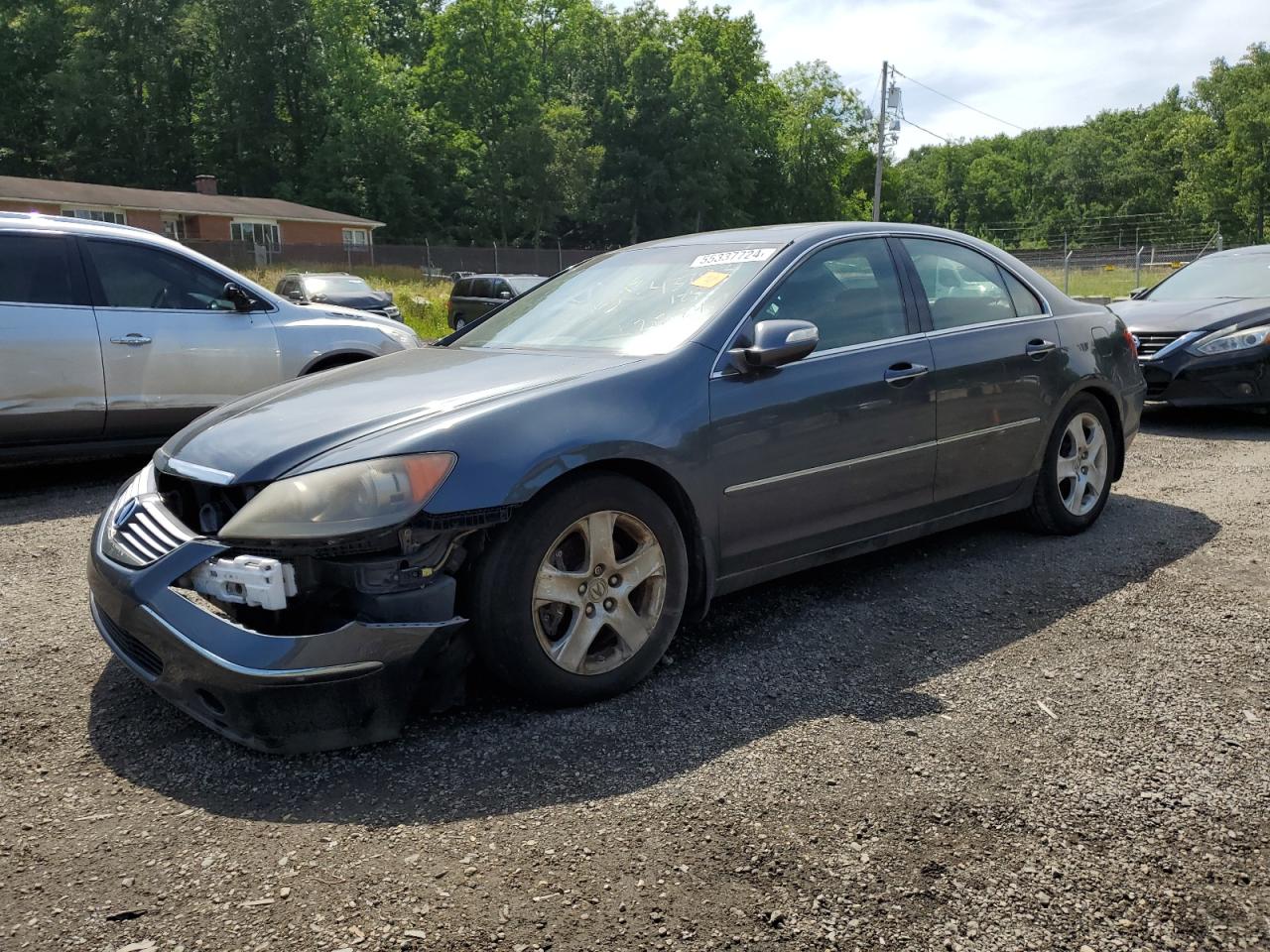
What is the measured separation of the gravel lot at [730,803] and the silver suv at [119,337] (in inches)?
98.4

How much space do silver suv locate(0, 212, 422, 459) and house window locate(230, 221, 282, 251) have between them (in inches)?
1819

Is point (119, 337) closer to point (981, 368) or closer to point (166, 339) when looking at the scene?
point (166, 339)

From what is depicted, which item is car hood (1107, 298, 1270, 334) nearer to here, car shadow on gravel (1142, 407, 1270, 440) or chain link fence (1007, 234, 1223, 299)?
car shadow on gravel (1142, 407, 1270, 440)

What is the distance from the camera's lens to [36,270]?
20.6 ft

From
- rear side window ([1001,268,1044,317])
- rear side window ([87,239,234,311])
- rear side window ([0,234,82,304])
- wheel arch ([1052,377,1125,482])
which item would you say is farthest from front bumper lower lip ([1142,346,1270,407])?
rear side window ([0,234,82,304])

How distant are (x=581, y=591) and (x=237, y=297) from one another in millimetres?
4797

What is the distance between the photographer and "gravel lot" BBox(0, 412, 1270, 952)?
87.4 inches

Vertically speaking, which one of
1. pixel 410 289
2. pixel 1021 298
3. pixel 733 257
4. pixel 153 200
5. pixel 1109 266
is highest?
pixel 153 200

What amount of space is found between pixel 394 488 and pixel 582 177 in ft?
211

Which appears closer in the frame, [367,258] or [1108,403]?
[1108,403]

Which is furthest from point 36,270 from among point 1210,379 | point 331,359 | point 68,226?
point 1210,379

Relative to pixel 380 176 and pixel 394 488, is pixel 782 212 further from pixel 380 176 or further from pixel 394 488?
pixel 394 488

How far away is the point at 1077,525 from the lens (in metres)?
5.21

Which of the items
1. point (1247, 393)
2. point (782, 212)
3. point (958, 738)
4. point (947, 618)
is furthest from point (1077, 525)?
point (782, 212)
